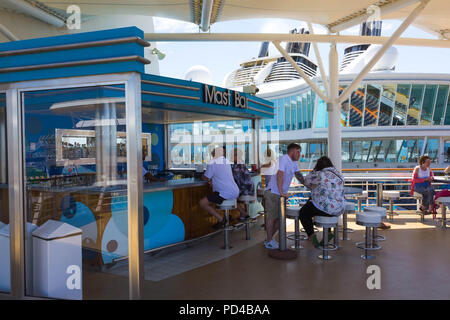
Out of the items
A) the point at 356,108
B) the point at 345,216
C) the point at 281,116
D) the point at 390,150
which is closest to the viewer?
the point at 345,216

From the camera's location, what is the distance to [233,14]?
763cm

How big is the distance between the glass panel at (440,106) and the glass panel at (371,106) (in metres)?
4.40

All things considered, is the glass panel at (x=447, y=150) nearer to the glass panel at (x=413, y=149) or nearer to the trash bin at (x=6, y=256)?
the glass panel at (x=413, y=149)

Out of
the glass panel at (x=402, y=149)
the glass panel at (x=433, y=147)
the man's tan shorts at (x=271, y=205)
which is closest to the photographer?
the man's tan shorts at (x=271, y=205)

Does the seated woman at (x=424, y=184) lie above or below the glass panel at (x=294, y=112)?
below

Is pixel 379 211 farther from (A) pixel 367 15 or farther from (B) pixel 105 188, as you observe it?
(A) pixel 367 15

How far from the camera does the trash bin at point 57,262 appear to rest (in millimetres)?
3279

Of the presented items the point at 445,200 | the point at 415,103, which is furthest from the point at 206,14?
the point at 415,103

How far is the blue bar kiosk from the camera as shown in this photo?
2984mm

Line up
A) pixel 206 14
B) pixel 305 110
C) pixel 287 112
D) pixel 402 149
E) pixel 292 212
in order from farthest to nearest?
pixel 287 112, pixel 305 110, pixel 402 149, pixel 206 14, pixel 292 212

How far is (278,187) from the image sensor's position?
497cm

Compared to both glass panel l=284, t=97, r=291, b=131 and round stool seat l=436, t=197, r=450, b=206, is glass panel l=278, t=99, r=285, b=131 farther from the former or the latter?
round stool seat l=436, t=197, r=450, b=206

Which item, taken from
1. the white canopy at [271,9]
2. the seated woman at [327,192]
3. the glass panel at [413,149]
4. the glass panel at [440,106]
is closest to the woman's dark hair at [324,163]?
the seated woman at [327,192]

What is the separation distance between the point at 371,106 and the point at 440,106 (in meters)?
5.06
